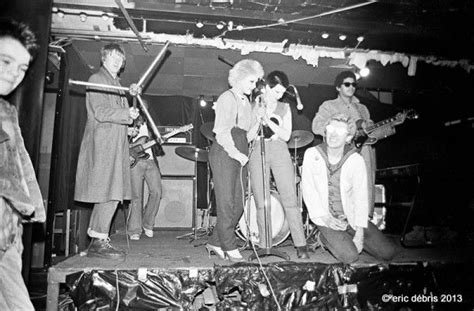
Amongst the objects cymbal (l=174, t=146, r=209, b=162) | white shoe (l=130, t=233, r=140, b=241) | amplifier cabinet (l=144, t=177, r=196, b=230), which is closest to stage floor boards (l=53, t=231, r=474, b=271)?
white shoe (l=130, t=233, r=140, b=241)

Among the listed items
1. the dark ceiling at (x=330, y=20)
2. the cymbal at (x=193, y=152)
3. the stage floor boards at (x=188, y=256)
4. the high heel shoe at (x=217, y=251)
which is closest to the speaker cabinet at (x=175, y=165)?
the cymbal at (x=193, y=152)

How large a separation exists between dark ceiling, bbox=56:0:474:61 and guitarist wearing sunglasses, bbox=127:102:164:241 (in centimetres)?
182

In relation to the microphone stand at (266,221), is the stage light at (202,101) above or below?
above

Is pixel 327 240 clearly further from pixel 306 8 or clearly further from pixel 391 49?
pixel 391 49

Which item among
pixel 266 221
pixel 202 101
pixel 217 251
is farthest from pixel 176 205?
pixel 266 221

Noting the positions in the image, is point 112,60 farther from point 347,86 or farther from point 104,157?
point 347,86

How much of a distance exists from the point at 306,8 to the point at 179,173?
4287 mm

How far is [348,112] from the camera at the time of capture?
4910 mm

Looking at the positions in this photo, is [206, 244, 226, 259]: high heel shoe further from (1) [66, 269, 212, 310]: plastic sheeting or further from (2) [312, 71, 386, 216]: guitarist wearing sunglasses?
(2) [312, 71, 386, 216]: guitarist wearing sunglasses

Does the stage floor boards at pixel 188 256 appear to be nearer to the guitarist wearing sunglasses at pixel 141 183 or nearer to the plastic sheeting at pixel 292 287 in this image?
the plastic sheeting at pixel 292 287

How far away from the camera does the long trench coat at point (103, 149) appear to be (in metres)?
3.44

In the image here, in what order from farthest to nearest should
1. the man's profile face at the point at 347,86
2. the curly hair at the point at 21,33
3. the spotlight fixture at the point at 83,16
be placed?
1. the man's profile face at the point at 347,86
2. the spotlight fixture at the point at 83,16
3. the curly hair at the point at 21,33

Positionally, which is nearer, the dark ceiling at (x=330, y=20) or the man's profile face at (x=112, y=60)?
the man's profile face at (x=112, y=60)

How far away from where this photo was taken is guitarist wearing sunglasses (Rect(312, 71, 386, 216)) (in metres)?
4.72
